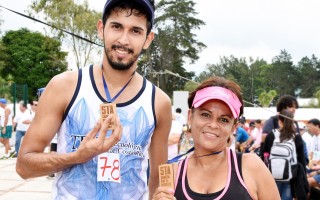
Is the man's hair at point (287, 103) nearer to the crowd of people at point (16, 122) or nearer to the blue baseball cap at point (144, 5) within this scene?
the blue baseball cap at point (144, 5)

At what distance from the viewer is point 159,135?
7.85 feet

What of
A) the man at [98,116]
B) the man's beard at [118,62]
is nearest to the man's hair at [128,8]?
the man at [98,116]

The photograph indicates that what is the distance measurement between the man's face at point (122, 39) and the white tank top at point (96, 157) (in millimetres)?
166

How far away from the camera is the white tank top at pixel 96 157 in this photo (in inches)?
83.3

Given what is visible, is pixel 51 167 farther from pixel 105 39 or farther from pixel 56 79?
pixel 105 39

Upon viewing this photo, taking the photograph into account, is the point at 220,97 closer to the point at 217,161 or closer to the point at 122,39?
the point at 217,161

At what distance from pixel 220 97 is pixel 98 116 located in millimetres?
632

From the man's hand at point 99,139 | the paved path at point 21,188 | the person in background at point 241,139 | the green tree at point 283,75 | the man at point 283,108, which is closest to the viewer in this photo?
the man's hand at point 99,139

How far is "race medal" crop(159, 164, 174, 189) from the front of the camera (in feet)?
6.43

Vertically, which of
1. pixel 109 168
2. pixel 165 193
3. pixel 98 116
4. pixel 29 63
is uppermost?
pixel 29 63

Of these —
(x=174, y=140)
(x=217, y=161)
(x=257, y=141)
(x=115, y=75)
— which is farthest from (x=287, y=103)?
(x=257, y=141)

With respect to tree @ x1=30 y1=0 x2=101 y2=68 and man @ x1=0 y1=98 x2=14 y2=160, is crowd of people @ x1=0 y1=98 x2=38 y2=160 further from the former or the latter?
tree @ x1=30 y1=0 x2=101 y2=68

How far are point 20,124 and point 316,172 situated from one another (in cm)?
791

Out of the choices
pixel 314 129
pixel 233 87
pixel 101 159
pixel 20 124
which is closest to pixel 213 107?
pixel 233 87
